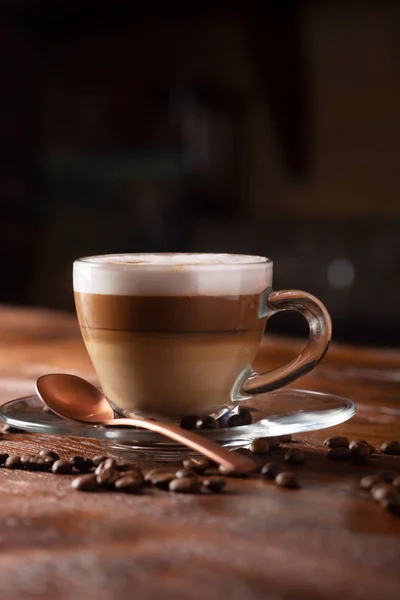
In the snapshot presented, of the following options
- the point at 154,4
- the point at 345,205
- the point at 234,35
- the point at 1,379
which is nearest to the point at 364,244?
the point at 345,205

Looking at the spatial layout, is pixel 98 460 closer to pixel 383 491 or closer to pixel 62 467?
pixel 62 467

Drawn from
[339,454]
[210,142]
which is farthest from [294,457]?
[210,142]

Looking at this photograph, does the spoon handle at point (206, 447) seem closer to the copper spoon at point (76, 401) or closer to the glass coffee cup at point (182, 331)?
the copper spoon at point (76, 401)

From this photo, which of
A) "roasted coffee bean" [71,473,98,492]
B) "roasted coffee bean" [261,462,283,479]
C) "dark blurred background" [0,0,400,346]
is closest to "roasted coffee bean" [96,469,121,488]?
"roasted coffee bean" [71,473,98,492]

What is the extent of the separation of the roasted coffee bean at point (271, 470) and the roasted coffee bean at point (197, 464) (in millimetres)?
45

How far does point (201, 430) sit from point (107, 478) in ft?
0.32

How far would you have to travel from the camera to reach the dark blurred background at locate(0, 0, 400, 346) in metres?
2.98

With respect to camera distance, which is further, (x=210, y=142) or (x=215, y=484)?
(x=210, y=142)

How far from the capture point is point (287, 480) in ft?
2.00

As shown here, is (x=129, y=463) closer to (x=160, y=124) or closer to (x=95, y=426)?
(x=95, y=426)

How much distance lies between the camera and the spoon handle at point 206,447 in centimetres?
61

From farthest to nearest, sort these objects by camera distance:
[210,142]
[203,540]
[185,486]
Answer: [210,142], [185,486], [203,540]

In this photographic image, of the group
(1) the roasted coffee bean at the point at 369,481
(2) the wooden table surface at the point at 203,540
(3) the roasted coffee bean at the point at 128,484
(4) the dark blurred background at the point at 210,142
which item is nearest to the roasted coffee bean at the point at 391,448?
(2) the wooden table surface at the point at 203,540

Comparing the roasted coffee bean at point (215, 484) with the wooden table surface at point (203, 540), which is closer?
the wooden table surface at point (203, 540)
